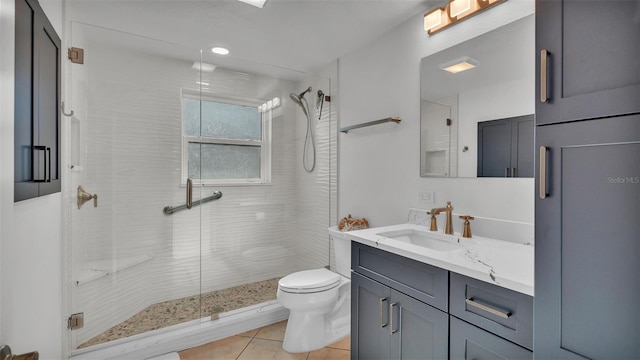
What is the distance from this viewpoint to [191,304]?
2.49 meters

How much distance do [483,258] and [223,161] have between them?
2169 mm

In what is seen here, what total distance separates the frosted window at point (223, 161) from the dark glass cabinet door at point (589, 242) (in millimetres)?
2276

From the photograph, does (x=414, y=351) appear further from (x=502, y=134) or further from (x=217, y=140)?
(x=217, y=140)

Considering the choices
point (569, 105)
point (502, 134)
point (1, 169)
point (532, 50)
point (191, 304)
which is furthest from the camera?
point (191, 304)

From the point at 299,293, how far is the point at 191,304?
1076 millimetres

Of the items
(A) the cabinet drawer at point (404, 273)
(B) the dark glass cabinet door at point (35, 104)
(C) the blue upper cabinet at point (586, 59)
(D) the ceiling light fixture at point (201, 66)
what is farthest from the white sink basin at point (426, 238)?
(D) the ceiling light fixture at point (201, 66)

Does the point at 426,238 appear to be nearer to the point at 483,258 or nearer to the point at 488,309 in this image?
the point at 483,258

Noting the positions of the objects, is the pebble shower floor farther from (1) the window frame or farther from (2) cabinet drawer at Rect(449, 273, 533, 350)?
(2) cabinet drawer at Rect(449, 273, 533, 350)

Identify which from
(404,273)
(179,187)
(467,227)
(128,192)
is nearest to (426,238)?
(467,227)

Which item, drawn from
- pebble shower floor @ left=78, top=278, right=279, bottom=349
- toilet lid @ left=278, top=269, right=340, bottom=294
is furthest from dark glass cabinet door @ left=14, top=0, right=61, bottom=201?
toilet lid @ left=278, top=269, right=340, bottom=294

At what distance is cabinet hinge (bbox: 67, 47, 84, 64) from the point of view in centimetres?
199

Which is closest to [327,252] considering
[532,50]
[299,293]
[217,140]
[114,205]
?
[299,293]

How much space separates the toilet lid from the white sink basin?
620 millimetres

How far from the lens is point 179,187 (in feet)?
8.43
